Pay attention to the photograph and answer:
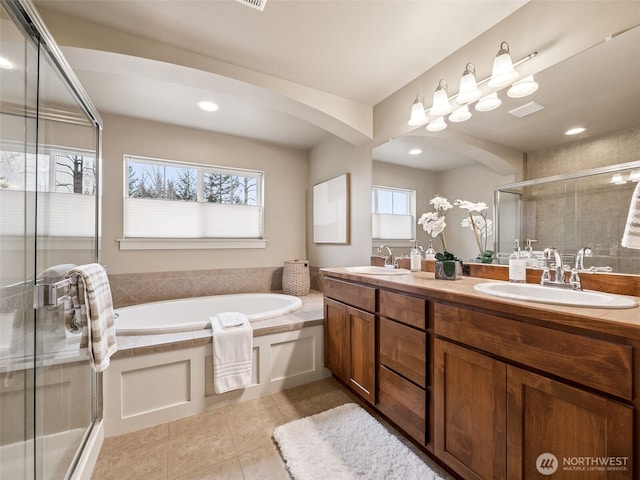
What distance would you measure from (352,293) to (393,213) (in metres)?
0.83

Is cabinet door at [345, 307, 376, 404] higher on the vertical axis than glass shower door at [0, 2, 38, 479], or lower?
lower

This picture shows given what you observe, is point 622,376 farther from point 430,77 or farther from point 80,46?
point 80,46

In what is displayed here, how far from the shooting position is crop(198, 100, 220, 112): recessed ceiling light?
238 cm

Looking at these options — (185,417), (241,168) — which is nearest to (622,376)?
(185,417)

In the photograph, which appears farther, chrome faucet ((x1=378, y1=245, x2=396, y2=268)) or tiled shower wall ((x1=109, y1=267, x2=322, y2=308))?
tiled shower wall ((x1=109, y1=267, x2=322, y2=308))

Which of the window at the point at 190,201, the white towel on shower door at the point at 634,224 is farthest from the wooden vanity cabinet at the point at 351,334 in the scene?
the window at the point at 190,201

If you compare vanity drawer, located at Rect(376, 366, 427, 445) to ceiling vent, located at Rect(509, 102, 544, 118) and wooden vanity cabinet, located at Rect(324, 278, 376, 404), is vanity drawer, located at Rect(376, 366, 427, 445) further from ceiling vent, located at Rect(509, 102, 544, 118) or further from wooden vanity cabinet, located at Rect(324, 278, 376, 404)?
ceiling vent, located at Rect(509, 102, 544, 118)

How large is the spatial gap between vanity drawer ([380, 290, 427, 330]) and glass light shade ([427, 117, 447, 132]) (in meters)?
1.18

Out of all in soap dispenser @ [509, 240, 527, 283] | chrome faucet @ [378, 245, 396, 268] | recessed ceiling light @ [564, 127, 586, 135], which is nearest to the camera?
recessed ceiling light @ [564, 127, 586, 135]

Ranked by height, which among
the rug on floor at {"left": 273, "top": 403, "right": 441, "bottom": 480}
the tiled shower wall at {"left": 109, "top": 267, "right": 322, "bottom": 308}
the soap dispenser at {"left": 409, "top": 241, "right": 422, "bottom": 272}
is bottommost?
the rug on floor at {"left": 273, "top": 403, "right": 441, "bottom": 480}

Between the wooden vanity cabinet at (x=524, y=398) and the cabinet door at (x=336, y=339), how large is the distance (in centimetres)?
76

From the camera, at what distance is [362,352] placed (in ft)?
5.82

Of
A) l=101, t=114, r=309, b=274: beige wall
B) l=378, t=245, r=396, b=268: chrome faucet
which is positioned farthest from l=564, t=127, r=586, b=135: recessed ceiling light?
l=101, t=114, r=309, b=274: beige wall

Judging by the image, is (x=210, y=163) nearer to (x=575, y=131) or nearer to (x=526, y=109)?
(x=526, y=109)
